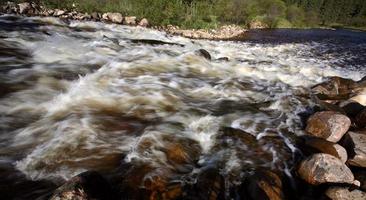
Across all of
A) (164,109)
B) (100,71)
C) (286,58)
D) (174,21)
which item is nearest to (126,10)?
(174,21)

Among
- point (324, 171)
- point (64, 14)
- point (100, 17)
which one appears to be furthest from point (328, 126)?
point (64, 14)

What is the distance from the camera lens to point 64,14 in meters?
18.7

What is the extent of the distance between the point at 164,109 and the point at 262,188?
3210mm

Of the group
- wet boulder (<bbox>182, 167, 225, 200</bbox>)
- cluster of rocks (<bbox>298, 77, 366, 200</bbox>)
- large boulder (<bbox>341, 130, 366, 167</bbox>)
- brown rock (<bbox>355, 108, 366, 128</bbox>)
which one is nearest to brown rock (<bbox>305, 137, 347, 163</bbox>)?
cluster of rocks (<bbox>298, 77, 366, 200</bbox>)

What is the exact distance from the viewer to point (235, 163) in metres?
5.76

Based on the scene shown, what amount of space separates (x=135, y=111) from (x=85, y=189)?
3.33 metres

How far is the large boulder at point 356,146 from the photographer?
608cm

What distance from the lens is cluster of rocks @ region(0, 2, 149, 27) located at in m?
17.5

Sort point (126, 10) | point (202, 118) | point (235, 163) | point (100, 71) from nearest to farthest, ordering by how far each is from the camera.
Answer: point (235, 163) < point (202, 118) < point (100, 71) < point (126, 10)

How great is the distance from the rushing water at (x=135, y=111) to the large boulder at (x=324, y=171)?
0.37 metres

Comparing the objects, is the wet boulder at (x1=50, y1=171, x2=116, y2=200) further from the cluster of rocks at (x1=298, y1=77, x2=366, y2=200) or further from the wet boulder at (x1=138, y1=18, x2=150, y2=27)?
the wet boulder at (x1=138, y1=18, x2=150, y2=27)

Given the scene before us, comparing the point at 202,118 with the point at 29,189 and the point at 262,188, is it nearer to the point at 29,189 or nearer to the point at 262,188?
the point at 262,188

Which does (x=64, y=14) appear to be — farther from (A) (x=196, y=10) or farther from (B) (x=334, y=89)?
(B) (x=334, y=89)

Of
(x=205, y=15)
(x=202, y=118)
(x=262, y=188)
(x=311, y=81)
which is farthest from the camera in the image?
(x=205, y=15)
